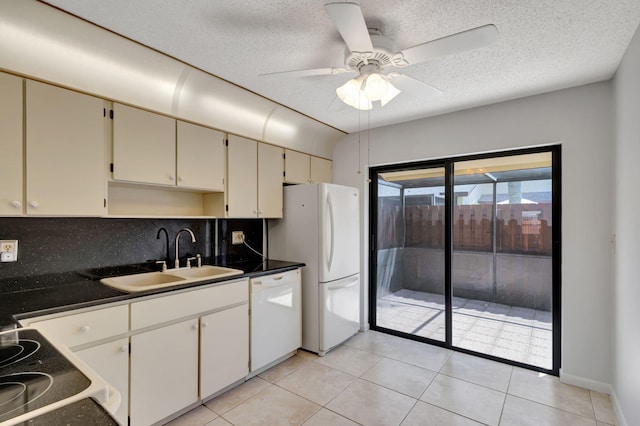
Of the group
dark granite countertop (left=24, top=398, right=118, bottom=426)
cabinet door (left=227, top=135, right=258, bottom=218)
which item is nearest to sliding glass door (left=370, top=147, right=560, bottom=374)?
cabinet door (left=227, top=135, right=258, bottom=218)

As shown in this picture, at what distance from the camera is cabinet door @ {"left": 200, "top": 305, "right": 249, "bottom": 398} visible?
7.36 ft

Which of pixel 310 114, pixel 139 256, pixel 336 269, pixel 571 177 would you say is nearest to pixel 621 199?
pixel 571 177

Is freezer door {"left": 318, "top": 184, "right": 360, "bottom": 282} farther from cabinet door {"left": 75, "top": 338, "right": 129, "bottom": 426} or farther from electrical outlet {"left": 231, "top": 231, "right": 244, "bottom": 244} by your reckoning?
cabinet door {"left": 75, "top": 338, "right": 129, "bottom": 426}

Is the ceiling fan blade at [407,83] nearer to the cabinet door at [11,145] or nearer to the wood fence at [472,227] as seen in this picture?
the wood fence at [472,227]

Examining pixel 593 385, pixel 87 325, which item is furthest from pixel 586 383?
pixel 87 325

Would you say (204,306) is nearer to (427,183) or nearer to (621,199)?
(427,183)

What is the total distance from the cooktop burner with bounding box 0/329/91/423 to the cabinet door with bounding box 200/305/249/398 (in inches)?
46.6

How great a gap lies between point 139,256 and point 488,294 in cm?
323

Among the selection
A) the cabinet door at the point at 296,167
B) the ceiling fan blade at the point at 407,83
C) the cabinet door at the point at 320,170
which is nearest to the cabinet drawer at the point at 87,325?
the cabinet door at the point at 296,167

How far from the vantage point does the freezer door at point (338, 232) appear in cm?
312

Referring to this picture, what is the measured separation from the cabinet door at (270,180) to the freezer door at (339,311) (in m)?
0.93

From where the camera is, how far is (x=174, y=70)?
87.0 inches

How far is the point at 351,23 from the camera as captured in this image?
1363 millimetres

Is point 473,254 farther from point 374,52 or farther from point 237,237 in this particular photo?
point 237,237
